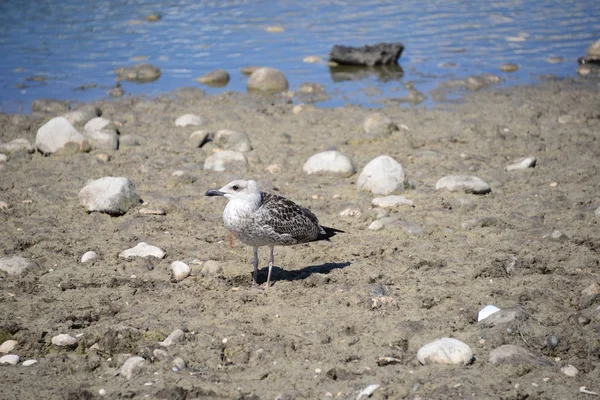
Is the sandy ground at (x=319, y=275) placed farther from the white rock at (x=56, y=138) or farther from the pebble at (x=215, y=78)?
the pebble at (x=215, y=78)

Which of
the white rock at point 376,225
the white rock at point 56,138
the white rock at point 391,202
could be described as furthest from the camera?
the white rock at point 56,138

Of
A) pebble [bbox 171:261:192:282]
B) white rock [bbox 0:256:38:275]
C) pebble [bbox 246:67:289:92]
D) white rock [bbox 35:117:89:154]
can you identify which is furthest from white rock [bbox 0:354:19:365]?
pebble [bbox 246:67:289:92]

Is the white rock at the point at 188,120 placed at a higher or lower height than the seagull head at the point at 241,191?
lower

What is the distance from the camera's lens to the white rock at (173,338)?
5.77 meters

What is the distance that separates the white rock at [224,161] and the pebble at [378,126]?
2.07 metres

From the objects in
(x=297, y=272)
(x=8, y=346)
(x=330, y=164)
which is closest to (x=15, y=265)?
(x=8, y=346)

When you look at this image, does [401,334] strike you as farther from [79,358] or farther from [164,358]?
[79,358]

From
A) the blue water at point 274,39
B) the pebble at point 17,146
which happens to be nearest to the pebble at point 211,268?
the pebble at point 17,146

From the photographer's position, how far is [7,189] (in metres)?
9.16

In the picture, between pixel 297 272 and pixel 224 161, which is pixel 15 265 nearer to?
pixel 297 272

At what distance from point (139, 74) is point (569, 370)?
11424 millimetres

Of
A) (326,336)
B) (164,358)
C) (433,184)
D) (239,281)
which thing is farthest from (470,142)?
(164,358)

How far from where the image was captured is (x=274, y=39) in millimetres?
17953

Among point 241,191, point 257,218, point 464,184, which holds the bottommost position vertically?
point 464,184
